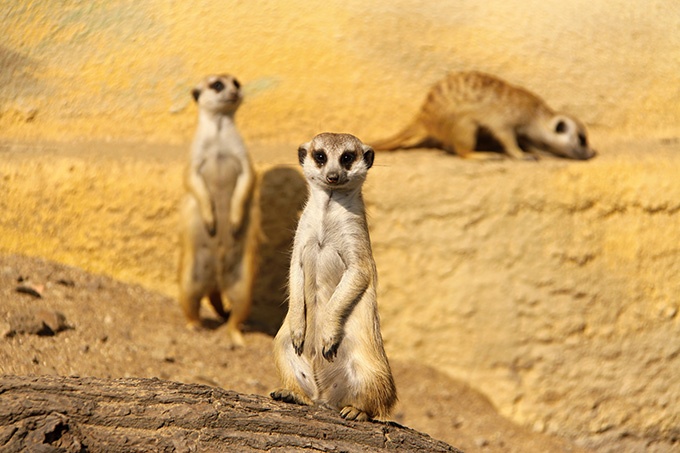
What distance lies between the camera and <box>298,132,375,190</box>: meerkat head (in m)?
2.49

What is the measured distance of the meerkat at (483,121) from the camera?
5281mm

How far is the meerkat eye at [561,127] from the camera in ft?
17.3

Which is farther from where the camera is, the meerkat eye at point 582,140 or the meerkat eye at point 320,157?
the meerkat eye at point 582,140

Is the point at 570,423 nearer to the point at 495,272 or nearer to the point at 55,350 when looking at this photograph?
the point at 495,272

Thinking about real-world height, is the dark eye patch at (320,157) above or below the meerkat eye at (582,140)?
above

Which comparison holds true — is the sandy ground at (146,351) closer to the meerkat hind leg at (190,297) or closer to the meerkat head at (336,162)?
the meerkat hind leg at (190,297)

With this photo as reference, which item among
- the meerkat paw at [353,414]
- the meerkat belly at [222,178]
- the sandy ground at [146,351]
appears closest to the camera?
the meerkat paw at [353,414]

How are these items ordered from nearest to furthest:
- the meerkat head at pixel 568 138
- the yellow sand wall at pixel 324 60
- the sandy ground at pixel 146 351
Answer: the sandy ground at pixel 146 351 → the meerkat head at pixel 568 138 → the yellow sand wall at pixel 324 60

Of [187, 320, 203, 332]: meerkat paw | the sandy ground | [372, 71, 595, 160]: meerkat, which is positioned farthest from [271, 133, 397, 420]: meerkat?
[372, 71, 595, 160]: meerkat

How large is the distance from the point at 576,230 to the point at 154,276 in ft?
Result: 7.44

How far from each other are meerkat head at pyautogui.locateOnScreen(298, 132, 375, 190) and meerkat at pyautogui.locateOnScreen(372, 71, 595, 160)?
2.73 m

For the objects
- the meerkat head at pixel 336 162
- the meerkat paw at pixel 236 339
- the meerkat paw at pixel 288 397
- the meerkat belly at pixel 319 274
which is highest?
the meerkat head at pixel 336 162

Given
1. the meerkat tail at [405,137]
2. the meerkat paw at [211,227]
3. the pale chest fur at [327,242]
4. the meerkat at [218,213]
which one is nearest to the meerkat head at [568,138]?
the meerkat tail at [405,137]

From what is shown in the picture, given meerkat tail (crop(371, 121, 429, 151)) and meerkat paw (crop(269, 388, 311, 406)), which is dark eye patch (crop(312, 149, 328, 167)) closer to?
meerkat paw (crop(269, 388, 311, 406))
